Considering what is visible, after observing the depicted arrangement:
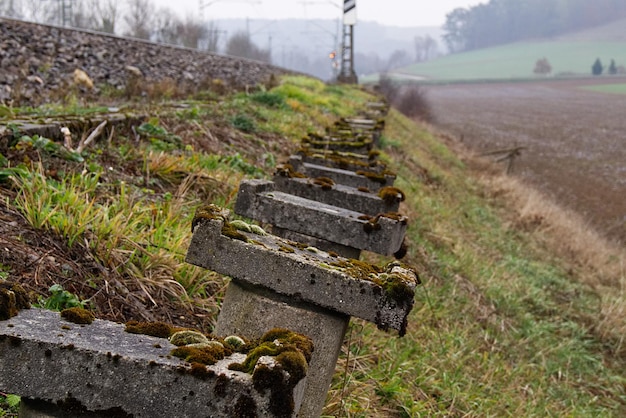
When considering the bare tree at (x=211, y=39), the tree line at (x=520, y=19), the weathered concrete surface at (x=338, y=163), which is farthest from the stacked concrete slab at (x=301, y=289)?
the tree line at (x=520, y=19)

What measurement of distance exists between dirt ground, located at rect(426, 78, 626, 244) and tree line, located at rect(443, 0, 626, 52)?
5338 inches

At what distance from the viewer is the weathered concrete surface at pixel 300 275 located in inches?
77.9

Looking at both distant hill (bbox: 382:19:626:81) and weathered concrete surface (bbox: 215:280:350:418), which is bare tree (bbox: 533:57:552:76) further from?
weathered concrete surface (bbox: 215:280:350:418)

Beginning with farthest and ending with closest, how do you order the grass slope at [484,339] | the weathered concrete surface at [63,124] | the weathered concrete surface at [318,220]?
the weathered concrete surface at [63,124]
the grass slope at [484,339]
the weathered concrete surface at [318,220]

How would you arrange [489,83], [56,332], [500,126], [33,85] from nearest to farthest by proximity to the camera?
[56,332], [33,85], [500,126], [489,83]

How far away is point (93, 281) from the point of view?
2.93 metres

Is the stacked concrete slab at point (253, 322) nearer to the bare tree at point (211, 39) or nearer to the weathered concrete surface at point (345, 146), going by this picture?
the weathered concrete surface at point (345, 146)

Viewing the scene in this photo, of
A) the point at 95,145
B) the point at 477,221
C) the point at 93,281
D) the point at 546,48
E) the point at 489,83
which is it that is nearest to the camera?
the point at 93,281

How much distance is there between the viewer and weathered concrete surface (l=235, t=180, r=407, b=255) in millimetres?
2736

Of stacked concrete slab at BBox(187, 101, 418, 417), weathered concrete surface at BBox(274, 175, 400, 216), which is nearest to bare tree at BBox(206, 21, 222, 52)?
weathered concrete surface at BBox(274, 175, 400, 216)

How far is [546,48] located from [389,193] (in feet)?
534

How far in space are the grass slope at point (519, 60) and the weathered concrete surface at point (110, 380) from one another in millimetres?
116412

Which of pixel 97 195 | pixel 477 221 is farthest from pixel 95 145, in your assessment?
pixel 477 221

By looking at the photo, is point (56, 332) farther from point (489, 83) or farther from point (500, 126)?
point (489, 83)
